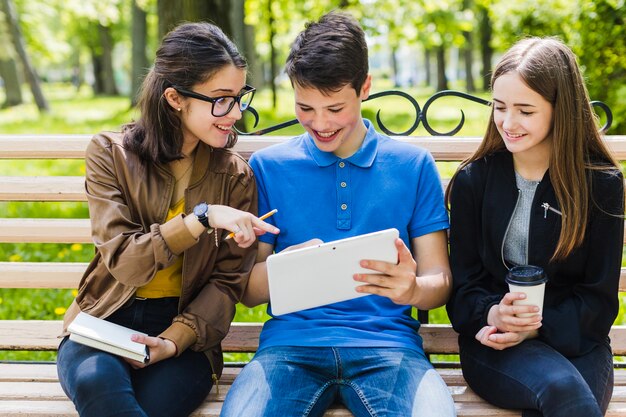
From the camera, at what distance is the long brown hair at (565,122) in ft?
8.52

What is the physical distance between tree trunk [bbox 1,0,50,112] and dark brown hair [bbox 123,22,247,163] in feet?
55.7

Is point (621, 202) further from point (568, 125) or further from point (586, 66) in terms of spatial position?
point (586, 66)

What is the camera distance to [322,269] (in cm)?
239

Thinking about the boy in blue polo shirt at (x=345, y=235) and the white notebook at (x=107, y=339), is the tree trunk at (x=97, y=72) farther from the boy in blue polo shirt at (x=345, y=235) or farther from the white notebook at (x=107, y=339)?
the white notebook at (x=107, y=339)

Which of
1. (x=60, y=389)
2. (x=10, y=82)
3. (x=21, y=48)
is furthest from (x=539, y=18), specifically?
(x=10, y=82)

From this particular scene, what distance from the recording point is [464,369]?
9.09 ft

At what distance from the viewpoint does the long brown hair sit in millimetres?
2596

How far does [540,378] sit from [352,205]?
0.87 meters

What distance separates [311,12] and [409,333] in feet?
43.2

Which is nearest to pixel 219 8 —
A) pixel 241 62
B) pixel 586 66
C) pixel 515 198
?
pixel 586 66

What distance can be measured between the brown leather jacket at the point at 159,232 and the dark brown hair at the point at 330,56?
1.42 feet

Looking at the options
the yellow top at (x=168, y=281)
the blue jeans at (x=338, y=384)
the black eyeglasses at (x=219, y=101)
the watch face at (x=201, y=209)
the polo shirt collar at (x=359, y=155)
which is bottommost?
the blue jeans at (x=338, y=384)

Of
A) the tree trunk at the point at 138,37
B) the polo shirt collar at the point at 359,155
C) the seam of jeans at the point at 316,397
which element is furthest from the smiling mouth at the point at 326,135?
the tree trunk at the point at 138,37

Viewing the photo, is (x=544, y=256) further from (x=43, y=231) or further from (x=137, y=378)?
(x=43, y=231)
